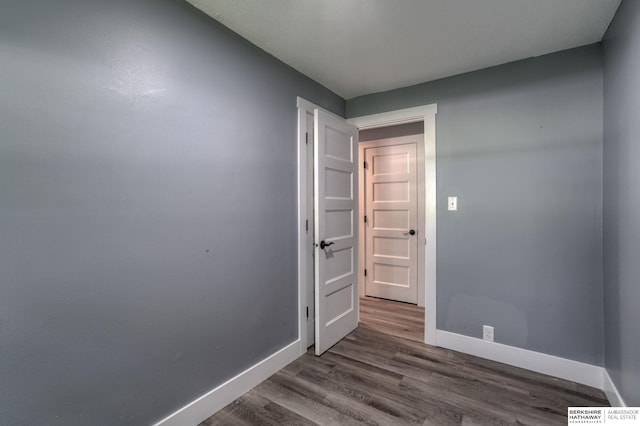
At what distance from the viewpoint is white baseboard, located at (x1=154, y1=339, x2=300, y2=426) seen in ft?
5.10

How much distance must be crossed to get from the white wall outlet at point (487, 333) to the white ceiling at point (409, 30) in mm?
2203

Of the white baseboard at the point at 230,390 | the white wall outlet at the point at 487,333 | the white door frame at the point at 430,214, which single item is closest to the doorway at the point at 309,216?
the white door frame at the point at 430,214

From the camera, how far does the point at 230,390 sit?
1.81m

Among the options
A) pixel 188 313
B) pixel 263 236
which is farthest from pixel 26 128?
pixel 263 236

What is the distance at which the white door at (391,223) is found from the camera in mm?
3719

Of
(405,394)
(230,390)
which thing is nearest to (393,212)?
(405,394)

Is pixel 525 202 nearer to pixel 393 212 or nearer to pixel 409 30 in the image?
pixel 409 30

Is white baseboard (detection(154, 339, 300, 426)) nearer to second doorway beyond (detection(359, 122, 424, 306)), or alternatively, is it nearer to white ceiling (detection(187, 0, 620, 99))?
second doorway beyond (detection(359, 122, 424, 306))

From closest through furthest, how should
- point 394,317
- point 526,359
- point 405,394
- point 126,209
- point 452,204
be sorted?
1. point 126,209
2. point 405,394
3. point 526,359
4. point 452,204
5. point 394,317

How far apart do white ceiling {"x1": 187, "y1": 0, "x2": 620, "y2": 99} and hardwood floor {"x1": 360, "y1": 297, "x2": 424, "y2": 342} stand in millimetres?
2522

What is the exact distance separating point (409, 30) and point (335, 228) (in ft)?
5.39

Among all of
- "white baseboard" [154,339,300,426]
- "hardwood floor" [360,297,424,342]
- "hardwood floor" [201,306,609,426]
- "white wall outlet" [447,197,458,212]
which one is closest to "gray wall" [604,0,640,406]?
"hardwood floor" [201,306,609,426]

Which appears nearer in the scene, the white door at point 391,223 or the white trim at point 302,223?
the white trim at point 302,223

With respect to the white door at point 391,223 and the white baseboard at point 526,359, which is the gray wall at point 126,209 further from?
the white door at point 391,223
